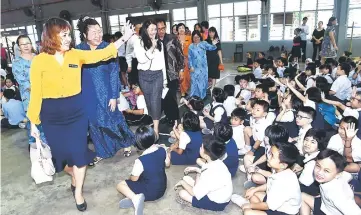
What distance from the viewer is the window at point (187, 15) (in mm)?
11297

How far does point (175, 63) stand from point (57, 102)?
6.57ft

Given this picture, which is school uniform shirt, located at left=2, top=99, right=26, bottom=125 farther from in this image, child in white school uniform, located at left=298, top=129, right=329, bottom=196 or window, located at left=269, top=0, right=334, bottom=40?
window, located at left=269, top=0, right=334, bottom=40

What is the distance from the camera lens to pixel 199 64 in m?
4.84

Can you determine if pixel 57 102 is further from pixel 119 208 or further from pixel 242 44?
pixel 242 44

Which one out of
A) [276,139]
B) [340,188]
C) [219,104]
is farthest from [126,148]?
[340,188]

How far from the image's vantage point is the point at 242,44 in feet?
35.2

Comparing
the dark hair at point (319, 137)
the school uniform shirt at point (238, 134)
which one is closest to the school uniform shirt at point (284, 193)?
the dark hair at point (319, 137)

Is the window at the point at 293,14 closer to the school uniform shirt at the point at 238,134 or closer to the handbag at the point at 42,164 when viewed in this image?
the school uniform shirt at the point at 238,134

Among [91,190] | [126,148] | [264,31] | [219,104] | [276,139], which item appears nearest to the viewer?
[276,139]

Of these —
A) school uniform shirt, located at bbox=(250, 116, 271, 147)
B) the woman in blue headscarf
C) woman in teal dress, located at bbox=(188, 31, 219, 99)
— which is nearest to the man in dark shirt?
the woman in blue headscarf

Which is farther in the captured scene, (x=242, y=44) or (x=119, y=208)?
(x=242, y=44)

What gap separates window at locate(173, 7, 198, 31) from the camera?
37.1ft

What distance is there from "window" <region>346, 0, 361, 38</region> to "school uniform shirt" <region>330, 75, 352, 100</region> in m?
5.76

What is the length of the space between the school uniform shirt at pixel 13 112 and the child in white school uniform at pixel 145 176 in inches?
120
